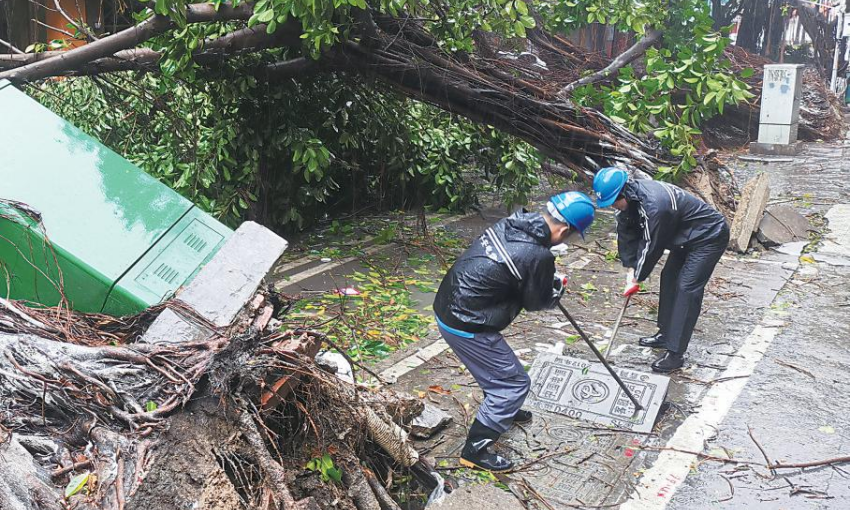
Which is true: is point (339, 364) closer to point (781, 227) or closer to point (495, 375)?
point (495, 375)

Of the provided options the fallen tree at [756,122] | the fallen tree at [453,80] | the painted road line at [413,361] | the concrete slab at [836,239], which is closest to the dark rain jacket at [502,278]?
the painted road line at [413,361]

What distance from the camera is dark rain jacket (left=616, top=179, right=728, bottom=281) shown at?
18.0 feet

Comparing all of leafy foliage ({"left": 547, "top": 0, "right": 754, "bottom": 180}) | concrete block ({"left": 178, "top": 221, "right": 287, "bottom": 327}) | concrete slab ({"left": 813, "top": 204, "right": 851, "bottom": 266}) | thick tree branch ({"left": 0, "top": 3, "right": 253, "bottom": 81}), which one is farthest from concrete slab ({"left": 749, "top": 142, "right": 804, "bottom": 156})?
concrete block ({"left": 178, "top": 221, "right": 287, "bottom": 327})

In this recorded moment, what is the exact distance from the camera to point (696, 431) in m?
4.97

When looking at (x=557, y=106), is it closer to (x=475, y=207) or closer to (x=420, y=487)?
(x=475, y=207)

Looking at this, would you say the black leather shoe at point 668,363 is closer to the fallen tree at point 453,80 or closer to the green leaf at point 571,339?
the green leaf at point 571,339

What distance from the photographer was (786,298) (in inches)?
294

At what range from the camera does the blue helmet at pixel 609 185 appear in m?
5.39

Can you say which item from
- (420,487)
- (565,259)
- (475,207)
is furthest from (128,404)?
(475,207)

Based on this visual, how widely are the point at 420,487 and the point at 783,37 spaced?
81.4 ft

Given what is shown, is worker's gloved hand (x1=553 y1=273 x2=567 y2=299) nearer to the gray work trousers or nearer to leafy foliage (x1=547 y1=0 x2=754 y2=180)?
the gray work trousers

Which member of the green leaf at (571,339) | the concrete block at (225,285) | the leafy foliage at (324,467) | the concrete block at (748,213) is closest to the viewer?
the leafy foliage at (324,467)

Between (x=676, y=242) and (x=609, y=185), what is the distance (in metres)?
0.88

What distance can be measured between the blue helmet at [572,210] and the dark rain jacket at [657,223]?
1.39m
